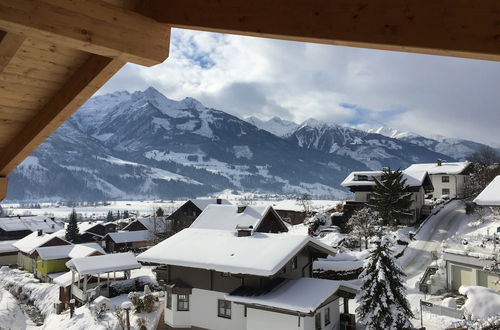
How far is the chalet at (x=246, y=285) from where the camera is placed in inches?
614

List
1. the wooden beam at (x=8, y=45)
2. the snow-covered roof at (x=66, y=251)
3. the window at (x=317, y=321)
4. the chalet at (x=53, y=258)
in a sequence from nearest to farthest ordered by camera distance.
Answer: the wooden beam at (x=8, y=45), the window at (x=317, y=321), the snow-covered roof at (x=66, y=251), the chalet at (x=53, y=258)

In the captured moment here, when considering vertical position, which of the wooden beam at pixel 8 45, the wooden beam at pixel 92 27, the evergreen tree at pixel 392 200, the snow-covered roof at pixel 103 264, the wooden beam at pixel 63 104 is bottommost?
the snow-covered roof at pixel 103 264

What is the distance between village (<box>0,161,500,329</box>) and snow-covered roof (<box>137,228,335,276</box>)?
0.06m

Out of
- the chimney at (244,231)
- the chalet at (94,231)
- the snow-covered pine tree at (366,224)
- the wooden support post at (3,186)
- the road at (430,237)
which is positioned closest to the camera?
the wooden support post at (3,186)

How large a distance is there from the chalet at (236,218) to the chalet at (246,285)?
12622 millimetres

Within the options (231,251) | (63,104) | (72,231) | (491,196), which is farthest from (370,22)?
(72,231)

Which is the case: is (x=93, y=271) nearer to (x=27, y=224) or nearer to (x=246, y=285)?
(x=246, y=285)

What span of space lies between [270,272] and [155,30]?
13944 mm

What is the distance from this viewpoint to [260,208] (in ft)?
123

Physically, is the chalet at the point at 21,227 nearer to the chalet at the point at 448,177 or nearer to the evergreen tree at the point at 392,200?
the evergreen tree at the point at 392,200

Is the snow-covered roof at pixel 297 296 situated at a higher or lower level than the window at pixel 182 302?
higher

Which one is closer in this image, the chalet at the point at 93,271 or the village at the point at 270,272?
the village at the point at 270,272

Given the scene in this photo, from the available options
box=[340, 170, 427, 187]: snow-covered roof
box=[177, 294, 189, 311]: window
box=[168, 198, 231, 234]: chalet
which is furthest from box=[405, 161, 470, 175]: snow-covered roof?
box=[177, 294, 189, 311]: window

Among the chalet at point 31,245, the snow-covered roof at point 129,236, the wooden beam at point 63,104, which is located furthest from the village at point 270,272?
the wooden beam at point 63,104
